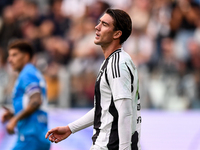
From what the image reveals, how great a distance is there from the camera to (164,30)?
1148 cm

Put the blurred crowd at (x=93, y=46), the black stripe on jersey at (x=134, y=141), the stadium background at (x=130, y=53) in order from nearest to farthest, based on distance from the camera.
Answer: the black stripe on jersey at (x=134, y=141), the stadium background at (x=130, y=53), the blurred crowd at (x=93, y=46)

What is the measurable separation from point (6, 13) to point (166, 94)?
17.2 ft

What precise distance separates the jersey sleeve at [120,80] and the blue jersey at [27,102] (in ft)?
6.59

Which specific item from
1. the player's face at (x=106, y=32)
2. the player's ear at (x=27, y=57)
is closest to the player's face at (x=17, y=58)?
the player's ear at (x=27, y=57)

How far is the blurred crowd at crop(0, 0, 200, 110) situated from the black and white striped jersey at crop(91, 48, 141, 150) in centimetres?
583

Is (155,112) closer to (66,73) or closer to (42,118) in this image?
(66,73)

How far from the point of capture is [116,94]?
10.9 ft

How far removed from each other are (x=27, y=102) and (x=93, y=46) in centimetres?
631

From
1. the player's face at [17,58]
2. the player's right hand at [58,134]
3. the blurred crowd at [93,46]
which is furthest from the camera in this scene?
the blurred crowd at [93,46]

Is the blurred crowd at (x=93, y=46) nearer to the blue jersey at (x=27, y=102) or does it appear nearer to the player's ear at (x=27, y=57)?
the player's ear at (x=27, y=57)

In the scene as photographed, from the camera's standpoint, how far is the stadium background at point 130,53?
8828 millimetres

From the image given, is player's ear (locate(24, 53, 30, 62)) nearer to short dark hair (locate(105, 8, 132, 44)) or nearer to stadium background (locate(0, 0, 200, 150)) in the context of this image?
short dark hair (locate(105, 8, 132, 44))

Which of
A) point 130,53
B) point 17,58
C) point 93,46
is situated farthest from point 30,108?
point 93,46

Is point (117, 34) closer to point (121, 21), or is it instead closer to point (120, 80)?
point (121, 21)
